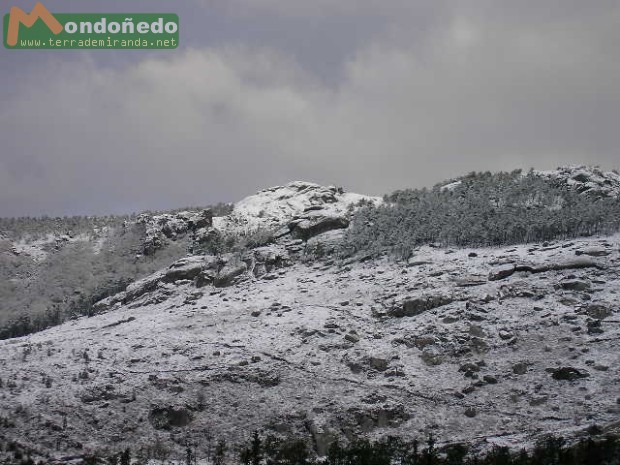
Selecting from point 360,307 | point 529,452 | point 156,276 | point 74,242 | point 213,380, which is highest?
point 74,242

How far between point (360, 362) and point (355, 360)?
2.14 ft

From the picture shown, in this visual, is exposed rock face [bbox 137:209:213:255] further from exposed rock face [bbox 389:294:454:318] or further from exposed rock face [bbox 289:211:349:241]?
exposed rock face [bbox 389:294:454:318]

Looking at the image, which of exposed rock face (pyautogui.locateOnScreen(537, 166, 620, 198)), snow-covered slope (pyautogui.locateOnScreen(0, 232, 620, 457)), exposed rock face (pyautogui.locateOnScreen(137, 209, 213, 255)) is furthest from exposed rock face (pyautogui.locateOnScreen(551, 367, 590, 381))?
exposed rock face (pyautogui.locateOnScreen(137, 209, 213, 255))

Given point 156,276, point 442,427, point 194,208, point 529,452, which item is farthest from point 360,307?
point 194,208

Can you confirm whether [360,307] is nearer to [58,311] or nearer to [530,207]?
[530,207]

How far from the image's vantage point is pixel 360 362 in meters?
73.9

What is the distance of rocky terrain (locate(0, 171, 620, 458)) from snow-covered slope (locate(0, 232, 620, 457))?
190 millimetres

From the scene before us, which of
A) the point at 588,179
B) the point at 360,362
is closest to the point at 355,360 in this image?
the point at 360,362

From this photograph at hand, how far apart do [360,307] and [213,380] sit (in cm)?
2254

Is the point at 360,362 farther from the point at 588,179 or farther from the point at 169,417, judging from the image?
the point at 588,179

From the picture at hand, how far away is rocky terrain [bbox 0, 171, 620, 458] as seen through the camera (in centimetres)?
6294

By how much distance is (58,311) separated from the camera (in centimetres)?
12800

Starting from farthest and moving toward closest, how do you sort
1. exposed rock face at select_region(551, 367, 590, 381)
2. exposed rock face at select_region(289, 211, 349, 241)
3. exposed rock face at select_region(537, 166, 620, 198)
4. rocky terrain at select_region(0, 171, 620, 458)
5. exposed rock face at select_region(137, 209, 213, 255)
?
1. exposed rock face at select_region(137, 209, 213, 255)
2. exposed rock face at select_region(289, 211, 349, 241)
3. exposed rock face at select_region(537, 166, 620, 198)
4. rocky terrain at select_region(0, 171, 620, 458)
5. exposed rock face at select_region(551, 367, 590, 381)

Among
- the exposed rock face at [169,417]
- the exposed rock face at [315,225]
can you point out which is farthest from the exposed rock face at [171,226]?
the exposed rock face at [169,417]
